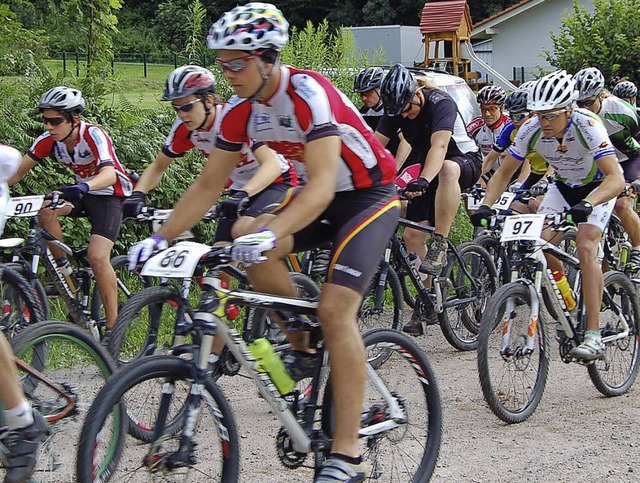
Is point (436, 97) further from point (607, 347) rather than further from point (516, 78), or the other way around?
point (516, 78)

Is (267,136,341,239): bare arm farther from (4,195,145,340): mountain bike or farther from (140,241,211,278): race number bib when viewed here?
(4,195,145,340): mountain bike

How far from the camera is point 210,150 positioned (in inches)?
270

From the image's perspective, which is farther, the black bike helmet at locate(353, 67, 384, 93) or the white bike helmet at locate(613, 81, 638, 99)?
the white bike helmet at locate(613, 81, 638, 99)

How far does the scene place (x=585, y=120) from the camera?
6898mm

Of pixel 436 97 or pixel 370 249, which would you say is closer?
pixel 370 249

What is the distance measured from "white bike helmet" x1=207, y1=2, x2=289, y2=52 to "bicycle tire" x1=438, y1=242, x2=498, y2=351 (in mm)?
4226

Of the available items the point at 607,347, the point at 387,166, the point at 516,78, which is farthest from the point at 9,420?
the point at 516,78

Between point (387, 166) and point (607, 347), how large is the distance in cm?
301

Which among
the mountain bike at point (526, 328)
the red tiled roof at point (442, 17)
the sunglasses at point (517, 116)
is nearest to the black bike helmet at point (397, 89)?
the mountain bike at point (526, 328)

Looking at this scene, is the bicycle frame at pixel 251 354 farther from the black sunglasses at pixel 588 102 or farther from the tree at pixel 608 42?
the tree at pixel 608 42

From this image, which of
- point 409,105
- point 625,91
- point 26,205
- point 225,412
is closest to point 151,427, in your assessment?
point 225,412

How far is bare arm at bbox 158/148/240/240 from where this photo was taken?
4625 mm

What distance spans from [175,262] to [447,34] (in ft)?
108

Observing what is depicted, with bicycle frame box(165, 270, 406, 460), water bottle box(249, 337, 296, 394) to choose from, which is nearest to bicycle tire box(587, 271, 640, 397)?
bicycle frame box(165, 270, 406, 460)
